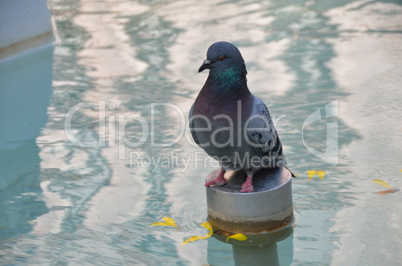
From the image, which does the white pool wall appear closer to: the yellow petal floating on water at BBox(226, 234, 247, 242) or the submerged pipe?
the submerged pipe

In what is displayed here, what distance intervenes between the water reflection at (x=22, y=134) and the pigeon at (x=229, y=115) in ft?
4.75

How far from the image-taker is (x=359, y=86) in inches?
238

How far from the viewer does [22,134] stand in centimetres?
551

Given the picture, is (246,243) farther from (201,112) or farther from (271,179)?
(201,112)

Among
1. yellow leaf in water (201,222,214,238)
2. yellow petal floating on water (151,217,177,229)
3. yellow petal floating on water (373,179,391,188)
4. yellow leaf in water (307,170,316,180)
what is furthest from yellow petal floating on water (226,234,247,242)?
yellow petal floating on water (373,179,391,188)

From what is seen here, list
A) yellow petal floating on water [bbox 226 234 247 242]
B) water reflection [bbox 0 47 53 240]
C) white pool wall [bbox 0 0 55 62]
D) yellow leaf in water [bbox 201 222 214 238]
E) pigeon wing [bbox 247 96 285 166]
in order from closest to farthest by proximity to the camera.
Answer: pigeon wing [bbox 247 96 285 166] < yellow petal floating on water [bbox 226 234 247 242] < yellow leaf in water [bbox 201 222 214 238] < water reflection [bbox 0 47 53 240] < white pool wall [bbox 0 0 55 62]

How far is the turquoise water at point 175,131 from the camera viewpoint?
3.78m

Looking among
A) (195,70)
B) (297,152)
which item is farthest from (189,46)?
(297,152)

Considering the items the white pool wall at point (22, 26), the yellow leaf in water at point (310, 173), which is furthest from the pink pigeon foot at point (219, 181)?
the white pool wall at point (22, 26)

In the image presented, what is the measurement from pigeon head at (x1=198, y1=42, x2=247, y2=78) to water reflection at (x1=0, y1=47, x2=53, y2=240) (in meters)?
1.67

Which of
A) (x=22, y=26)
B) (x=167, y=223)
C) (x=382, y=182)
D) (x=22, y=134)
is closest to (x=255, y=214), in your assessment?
(x=167, y=223)

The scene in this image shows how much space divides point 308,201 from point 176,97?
2275mm

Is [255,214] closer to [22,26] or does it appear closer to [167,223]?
[167,223]

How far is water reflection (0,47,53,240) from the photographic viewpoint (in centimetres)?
422
